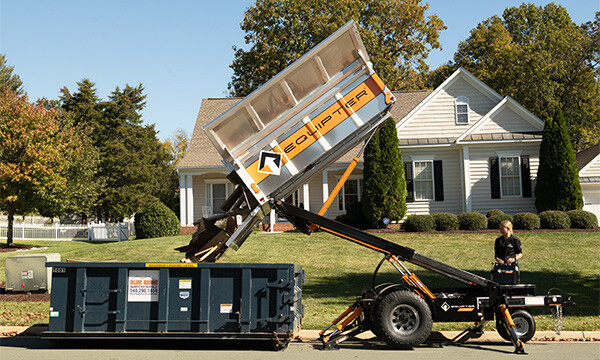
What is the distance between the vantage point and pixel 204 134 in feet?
90.3

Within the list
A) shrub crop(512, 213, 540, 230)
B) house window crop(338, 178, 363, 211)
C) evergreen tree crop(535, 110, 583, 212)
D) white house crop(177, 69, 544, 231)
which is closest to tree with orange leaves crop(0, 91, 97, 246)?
white house crop(177, 69, 544, 231)

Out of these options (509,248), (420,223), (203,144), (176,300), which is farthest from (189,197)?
(509,248)

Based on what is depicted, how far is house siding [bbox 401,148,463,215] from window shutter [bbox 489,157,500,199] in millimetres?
1357

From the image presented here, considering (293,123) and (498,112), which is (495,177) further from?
(293,123)

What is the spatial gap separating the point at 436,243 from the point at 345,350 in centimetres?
1121

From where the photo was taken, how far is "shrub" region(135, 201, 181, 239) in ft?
76.1

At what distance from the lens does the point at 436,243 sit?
18.3 metres

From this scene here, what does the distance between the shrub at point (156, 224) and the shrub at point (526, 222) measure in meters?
13.9

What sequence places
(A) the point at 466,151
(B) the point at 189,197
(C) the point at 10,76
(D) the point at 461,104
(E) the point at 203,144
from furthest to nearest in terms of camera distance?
(C) the point at 10,76
(E) the point at 203,144
(B) the point at 189,197
(D) the point at 461,104
(A) the point at 466,151

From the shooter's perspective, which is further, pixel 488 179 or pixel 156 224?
pixel 488 179

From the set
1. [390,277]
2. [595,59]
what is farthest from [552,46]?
[390,277]

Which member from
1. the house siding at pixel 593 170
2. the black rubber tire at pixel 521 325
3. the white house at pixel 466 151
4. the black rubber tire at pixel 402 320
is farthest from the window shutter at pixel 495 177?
the black rubber tire at pixel 402 320

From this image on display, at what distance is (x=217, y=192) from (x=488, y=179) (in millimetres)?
12942

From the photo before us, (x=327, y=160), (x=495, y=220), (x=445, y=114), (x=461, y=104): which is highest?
(x=461, y=104)
